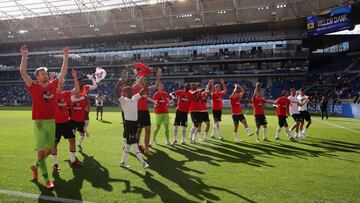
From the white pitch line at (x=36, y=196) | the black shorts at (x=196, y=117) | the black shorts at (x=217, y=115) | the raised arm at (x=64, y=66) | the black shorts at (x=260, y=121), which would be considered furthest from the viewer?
the black shorts at (x=217, y=115)

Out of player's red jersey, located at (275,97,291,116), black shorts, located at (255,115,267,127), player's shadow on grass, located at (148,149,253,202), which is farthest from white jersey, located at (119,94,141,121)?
player's red jersey, located at (275,97,291,116)

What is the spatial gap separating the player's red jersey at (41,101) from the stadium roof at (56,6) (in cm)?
4569

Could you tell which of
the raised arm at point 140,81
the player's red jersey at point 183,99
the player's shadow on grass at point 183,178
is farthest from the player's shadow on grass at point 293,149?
the raised arm at point 140,81

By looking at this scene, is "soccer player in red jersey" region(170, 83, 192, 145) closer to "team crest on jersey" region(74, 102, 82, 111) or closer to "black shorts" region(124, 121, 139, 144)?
"team crest on jersey" region(74, 102, 82, 111)

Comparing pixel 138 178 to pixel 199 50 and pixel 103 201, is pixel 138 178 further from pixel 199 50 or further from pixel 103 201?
pixel 199 50

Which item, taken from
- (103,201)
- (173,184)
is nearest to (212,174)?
(173,184)

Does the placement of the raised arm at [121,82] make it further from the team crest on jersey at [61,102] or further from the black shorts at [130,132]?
the team crest on jersey at [61,102]

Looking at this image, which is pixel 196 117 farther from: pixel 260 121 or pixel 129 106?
pixel 129 106

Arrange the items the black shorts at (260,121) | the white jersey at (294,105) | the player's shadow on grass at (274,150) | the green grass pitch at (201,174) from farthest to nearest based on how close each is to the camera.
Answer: the white jersey at (294,105) → the black shorts at (260,121) → the player's shadow on grass at (274,150) → the green grass pitch at (201,174)

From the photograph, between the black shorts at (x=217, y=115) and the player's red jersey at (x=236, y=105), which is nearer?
the player's red jersey at (x=236, y=105)

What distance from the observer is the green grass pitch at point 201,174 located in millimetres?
5844

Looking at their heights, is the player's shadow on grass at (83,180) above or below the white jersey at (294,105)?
below

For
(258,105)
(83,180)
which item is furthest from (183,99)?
(83,180)

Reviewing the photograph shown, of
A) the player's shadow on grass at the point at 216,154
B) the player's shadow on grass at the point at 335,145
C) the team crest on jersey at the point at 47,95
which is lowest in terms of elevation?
the player's shadow on grass at the point at 335,145
